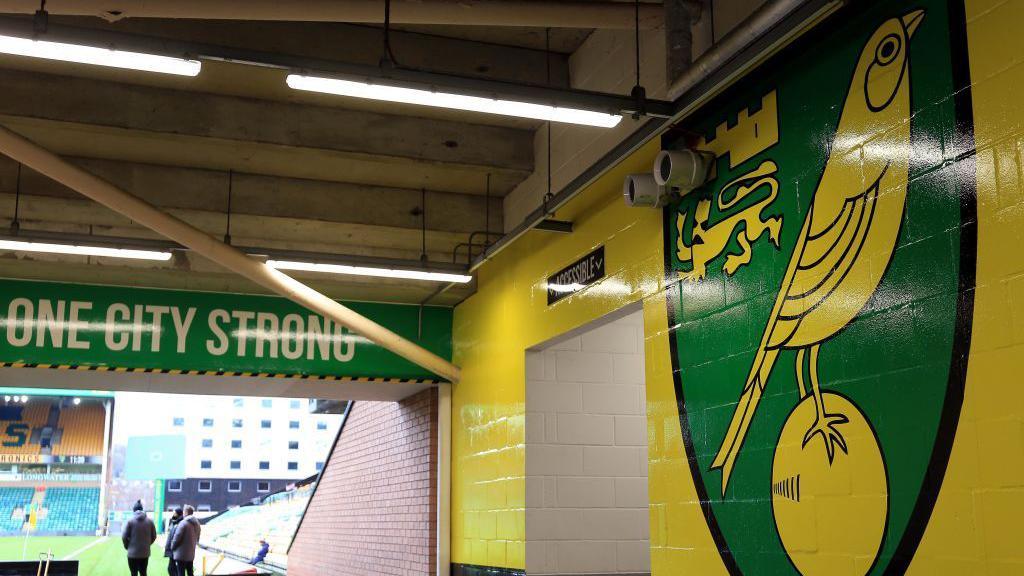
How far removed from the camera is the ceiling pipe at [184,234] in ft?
23.4

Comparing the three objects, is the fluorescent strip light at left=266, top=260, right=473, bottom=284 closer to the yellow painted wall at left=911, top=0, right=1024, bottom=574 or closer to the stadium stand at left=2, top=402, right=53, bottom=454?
the yellow painted wall at left=911, top=0, right=1024, bottom=574

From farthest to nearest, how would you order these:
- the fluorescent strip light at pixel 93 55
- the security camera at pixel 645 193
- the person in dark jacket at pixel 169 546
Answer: the person in dark jacket at pixel 169 546 → the security camera at pixel 645 193 → the fluorescent strip light at pixel 93 55

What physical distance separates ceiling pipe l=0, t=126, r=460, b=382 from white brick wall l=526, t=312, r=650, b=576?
1.76m

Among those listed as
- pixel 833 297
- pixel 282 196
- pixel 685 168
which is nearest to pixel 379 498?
pixel 282 196

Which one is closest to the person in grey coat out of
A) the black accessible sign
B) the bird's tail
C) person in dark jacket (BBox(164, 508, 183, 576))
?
person in dark jacket (BBox(164, 508, 183, 576))

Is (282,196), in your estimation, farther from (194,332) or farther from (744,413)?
(744,413)

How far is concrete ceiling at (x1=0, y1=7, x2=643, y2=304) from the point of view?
7801 millimetres

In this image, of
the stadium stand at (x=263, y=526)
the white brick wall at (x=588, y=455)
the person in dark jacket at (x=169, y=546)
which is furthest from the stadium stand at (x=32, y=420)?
the white brick wall at (x=588, y=455)

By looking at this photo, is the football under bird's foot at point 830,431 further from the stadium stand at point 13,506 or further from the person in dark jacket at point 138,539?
the stadium stand at point 13,506

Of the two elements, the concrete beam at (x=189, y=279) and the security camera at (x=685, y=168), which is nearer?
the security camera at (x=685, y=168)

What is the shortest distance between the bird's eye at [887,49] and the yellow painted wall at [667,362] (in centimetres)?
48

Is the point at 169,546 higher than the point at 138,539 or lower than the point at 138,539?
lower

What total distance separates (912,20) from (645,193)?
7.61 feet

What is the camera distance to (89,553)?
1426 inches
